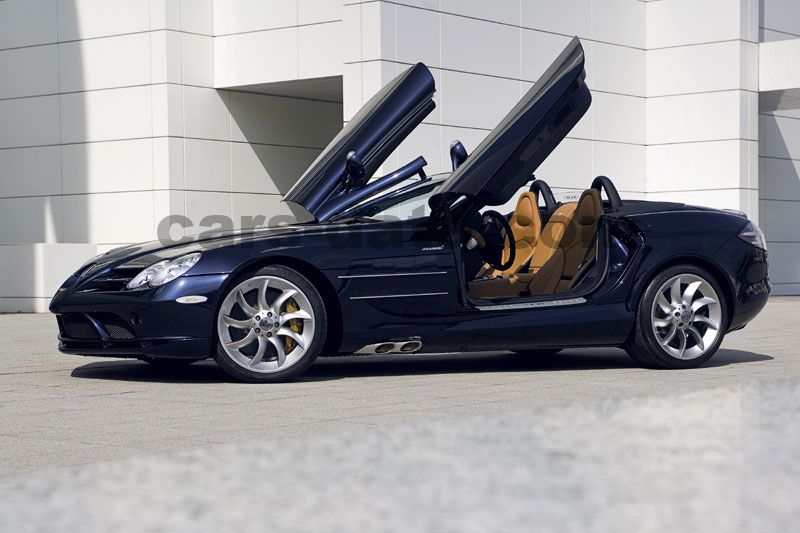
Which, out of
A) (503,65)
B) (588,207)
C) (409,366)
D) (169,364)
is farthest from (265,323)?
(503,65)

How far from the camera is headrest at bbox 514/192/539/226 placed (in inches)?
365

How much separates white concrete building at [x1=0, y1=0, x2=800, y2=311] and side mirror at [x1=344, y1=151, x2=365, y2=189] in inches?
397

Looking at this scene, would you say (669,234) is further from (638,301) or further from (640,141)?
(640,141)

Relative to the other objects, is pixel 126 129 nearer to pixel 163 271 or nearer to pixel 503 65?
pixel 503 65

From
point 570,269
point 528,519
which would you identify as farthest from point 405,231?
point 528,519

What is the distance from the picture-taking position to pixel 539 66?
2139 centimetres

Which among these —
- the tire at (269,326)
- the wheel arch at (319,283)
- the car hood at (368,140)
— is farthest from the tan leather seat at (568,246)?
the tire at (269,326)

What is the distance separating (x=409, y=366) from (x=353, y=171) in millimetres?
1481

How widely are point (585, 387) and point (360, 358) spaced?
265 centimetres

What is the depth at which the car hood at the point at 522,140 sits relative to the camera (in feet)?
26.8

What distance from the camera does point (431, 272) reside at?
27.2 ft

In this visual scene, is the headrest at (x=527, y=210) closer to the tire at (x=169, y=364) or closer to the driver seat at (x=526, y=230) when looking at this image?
the driver seat at (x=526, y=230)

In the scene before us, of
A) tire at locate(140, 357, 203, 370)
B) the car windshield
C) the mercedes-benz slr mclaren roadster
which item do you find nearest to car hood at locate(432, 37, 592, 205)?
the mercedes-benz slr mclaren roadster

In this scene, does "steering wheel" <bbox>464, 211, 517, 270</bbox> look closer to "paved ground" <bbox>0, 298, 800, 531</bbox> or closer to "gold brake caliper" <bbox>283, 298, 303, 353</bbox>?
"paved ground" <bbox>0, 298, 800, 531</bbox>
